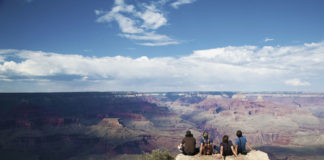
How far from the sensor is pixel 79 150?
188 meters

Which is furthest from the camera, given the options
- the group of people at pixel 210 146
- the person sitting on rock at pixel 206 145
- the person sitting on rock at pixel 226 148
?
the person sitting on rock at pixel 206 145

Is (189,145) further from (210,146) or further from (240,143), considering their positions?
(240,143)

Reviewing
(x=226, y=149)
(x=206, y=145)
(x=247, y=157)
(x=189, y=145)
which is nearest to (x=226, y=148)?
(x=226, y=149)

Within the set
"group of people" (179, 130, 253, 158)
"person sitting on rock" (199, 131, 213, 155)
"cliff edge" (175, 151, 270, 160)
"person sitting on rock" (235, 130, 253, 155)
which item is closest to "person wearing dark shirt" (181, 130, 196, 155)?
"group of people" (179, 130, 253, 158)

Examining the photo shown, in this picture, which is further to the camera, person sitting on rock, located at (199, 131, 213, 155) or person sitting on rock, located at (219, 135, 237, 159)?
person sitting on rock, located at (199, 131, 213, 155)

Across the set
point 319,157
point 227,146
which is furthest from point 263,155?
point 319,157

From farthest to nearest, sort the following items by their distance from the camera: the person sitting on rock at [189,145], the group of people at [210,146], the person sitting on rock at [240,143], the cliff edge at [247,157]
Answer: the person sitting on rock at [189,145]
the cliff edge at [247,157]
the person sitting on rock at [240,143]
the group of people at [210,146]

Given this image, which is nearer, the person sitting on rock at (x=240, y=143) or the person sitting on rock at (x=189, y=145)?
the person sitting on rock at (x=240, y=143)

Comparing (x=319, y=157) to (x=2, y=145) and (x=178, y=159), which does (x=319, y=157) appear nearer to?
(x=178, y=159)

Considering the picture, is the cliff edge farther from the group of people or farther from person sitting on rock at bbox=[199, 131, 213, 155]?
person sitting on rock at bbox=[199, 131, 213, 155]

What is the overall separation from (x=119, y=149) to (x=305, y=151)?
144181 mm

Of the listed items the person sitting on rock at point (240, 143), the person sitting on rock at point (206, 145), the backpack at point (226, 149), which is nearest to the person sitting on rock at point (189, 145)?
the person sitting on rock at point (206, 145)

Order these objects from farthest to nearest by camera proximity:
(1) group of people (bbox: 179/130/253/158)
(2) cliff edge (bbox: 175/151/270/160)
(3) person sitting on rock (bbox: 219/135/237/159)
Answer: (2) cliff edge (bbox: 175/151/270/160)
(1) group of people (bbox: 179/130/253/158)
(3) person sitting on rock (bbox: 219/135/237/159)

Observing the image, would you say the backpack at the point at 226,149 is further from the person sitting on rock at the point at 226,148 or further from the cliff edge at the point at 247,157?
the cliff edge at the point at 247,157
